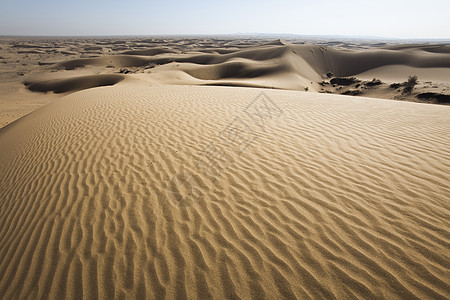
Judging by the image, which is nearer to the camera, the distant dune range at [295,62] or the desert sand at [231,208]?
the desert sand at [231,208]

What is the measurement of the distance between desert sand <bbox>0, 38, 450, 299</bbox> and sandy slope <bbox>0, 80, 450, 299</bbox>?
0.02m

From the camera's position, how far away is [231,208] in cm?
309

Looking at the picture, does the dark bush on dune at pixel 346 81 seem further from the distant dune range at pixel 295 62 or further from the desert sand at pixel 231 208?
the desert sand at pixel 231 208

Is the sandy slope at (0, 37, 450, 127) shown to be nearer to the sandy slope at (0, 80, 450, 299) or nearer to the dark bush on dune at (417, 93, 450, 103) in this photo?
the dark bush on dune at (417, 93, 450, 103)

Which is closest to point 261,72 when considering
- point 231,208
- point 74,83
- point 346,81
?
point 346,81

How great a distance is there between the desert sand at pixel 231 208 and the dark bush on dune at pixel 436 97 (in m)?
9.59

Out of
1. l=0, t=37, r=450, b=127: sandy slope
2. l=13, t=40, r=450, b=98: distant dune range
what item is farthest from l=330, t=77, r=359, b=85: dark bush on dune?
l=13, t=40, r=450, b=98: distant dune range

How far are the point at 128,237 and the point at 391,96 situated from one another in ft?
64.7

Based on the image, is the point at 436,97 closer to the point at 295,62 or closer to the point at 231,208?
the point at 231,208

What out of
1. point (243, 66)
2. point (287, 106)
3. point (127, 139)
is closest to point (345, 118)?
point (287, 106)

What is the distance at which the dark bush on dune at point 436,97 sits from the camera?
13.6 metres

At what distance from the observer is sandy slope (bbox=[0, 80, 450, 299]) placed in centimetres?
220

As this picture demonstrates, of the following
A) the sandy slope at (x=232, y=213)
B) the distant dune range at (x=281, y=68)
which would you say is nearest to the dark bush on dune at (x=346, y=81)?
the distant dune range at (x=281, y=68)

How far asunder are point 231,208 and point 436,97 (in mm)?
17633
